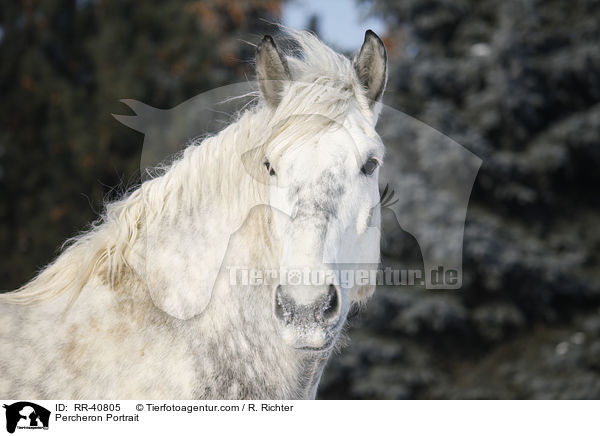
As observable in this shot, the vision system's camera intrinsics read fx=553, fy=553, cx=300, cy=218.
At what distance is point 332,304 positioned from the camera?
1.86m

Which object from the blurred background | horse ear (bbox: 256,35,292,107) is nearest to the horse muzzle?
horse ear (bbox: 256,35,292,107)

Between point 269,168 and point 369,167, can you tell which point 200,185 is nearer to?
point 269,168

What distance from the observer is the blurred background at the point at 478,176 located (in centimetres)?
756

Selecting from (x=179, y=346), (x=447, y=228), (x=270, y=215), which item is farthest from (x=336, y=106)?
(x=447, y=228)

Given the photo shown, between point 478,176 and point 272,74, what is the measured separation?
6.40 m

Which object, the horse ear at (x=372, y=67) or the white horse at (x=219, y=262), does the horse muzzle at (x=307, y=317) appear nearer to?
the white horse at (x=219, y=262)

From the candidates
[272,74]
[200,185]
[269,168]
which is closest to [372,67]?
[272,74]

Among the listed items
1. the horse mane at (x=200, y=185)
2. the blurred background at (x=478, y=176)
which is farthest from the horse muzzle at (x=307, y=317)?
the blurred background at (x=478, y=176)

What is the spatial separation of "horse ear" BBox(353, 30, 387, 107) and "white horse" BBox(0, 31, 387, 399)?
18mm

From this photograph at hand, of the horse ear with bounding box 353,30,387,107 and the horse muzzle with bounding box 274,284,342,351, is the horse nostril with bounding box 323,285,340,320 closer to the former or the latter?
the horse muzzle with bounding box 274,284,342,351

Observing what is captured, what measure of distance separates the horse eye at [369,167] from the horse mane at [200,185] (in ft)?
0.69

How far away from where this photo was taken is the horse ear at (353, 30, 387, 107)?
2.32m

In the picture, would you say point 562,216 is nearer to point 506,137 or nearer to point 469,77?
point 506,137
